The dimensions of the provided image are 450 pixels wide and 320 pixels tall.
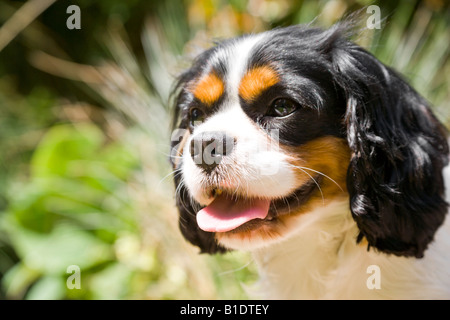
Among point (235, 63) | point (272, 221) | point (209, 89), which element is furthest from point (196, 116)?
point (272, 221)

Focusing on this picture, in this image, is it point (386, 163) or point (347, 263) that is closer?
point (386, 163)

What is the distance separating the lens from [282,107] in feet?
6.43

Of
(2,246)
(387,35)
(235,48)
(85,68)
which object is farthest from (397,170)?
(85,68)

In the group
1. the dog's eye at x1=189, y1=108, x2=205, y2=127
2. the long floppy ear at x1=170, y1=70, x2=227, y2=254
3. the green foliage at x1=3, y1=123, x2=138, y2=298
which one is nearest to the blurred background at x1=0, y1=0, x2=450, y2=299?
the green foliage at x1=3, y1=123, x2=138, y2=298

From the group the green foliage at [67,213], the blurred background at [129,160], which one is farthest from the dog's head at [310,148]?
the green foliage at [67,213]

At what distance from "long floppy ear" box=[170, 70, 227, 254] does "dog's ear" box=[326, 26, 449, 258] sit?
2.24 ft

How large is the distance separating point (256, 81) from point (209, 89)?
218 mm

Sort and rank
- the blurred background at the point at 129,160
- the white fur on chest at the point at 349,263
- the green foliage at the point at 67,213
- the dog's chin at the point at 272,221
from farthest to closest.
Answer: the green foliage at the point at 67,213
the blurred background at the point at 129,160
the white fur on chest at the point at 349,263
the dog's chin at the point at 272,221

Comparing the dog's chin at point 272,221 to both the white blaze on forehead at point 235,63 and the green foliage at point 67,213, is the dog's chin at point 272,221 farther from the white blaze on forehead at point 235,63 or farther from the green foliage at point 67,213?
the green foliage at point 67,213

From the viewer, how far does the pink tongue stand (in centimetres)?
196

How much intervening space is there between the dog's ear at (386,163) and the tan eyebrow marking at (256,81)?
0.82 feet

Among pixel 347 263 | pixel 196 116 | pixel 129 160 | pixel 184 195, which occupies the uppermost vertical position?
pixel 196 116

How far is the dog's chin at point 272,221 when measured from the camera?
199cm

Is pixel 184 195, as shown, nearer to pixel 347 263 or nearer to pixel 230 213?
pixel 230 213
